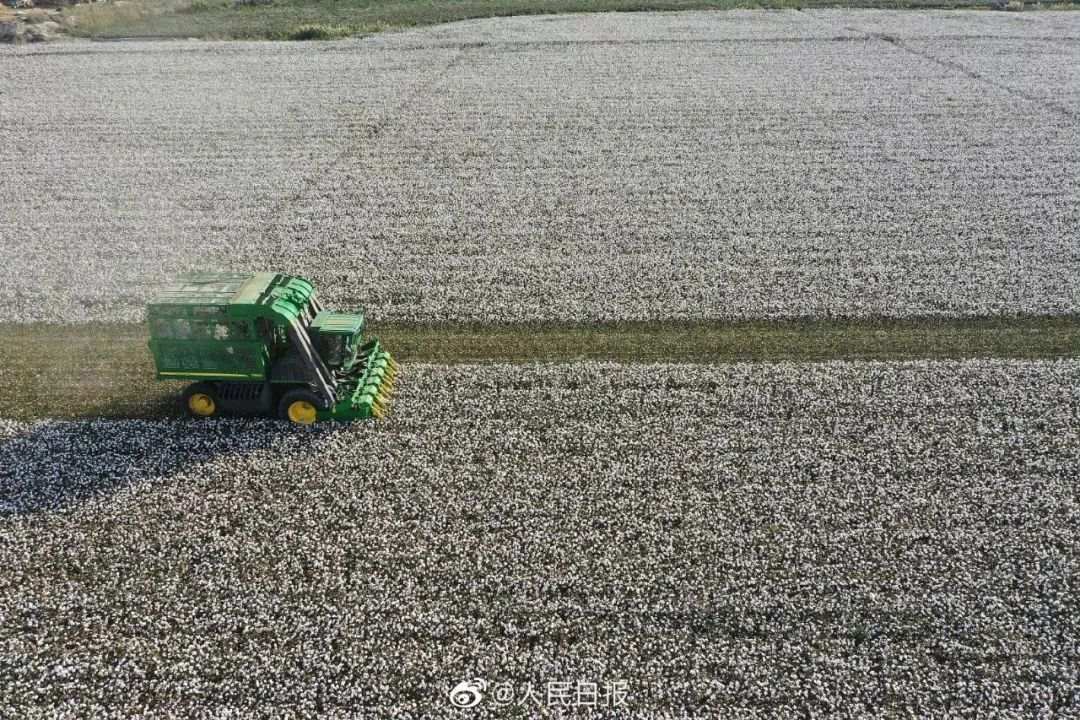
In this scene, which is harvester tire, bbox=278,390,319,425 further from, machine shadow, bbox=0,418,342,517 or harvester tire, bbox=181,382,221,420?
harvester tire, bbox=181,382,221,420

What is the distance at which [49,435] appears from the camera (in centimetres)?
1348

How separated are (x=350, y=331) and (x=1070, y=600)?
11.0 m

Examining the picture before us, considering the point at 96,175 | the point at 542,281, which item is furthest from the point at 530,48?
the point at 542,281

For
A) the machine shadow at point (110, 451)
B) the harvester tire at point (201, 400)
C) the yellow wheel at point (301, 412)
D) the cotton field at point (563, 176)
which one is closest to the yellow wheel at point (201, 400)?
the harvester tire at point (201, 400)

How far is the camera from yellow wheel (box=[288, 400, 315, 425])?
1323 centimetres

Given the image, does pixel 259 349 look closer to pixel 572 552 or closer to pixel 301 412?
pixel 301 412

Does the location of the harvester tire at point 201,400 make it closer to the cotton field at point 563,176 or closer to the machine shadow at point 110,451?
the machine shadow at point 110,451

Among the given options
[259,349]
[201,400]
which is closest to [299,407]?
[259,349]

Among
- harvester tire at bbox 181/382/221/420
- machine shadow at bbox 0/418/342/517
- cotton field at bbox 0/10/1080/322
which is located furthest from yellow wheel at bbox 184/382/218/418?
cotton field at bbox 0/10/1080/322

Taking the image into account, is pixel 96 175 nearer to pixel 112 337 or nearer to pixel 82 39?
pixel 112 337

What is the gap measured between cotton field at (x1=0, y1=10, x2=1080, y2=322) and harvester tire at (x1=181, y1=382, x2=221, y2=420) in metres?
4.69

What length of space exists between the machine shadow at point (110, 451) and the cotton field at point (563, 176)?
4.53 metres

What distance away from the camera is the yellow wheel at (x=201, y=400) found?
528 inches

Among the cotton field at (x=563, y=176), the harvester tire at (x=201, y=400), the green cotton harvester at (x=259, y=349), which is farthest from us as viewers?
the cotton field at (x=563, y=176)
